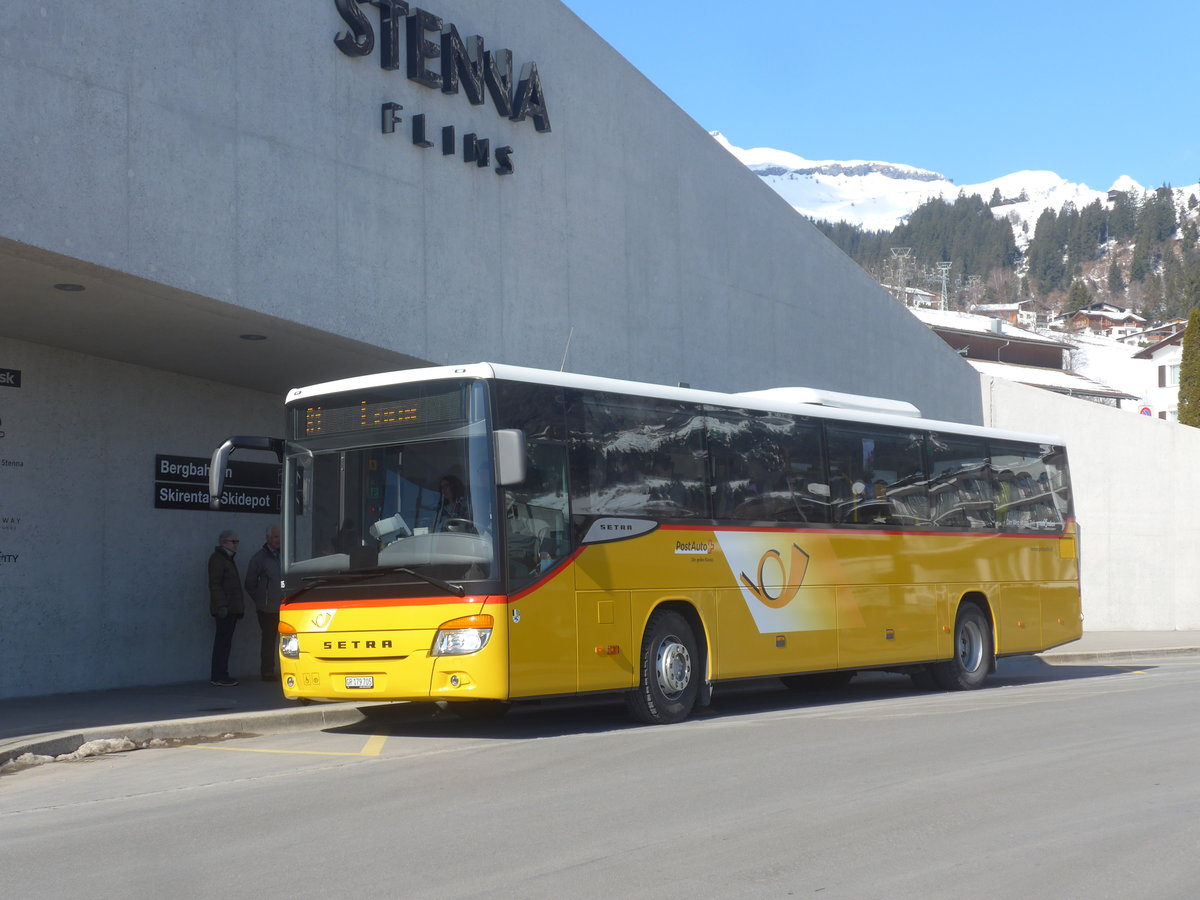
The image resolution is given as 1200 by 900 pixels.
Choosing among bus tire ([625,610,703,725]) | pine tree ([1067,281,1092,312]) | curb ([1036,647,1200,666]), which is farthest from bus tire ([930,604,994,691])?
pine tree ([1067,281,1092,312])

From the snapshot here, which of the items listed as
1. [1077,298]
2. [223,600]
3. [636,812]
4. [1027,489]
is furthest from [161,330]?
[1077,298]

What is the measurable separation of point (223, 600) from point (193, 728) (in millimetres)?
3958

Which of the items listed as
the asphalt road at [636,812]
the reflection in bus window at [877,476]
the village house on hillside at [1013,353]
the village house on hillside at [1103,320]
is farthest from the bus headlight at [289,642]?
the village house on hillside at [1103,320]

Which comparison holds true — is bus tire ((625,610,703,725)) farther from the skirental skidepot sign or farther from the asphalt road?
the skirental skidepot sign

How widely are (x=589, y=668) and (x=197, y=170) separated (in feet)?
19.7

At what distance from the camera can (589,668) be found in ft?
38.1

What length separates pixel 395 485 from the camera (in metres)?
11.2

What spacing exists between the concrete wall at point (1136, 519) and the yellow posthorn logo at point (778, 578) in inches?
761

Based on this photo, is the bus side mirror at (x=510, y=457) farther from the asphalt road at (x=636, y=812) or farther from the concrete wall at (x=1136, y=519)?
the concrete wall at (x=1136, y=519)

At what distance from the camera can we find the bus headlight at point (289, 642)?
463 inches

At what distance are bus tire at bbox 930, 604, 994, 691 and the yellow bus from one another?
1.11 meters

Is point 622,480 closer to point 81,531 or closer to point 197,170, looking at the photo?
point 197,170

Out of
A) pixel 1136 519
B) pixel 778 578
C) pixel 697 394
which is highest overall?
pixel 697 394

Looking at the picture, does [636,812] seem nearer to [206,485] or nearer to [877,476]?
[877,476]
